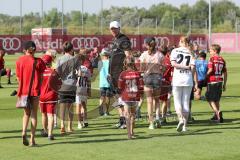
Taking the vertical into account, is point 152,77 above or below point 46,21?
below

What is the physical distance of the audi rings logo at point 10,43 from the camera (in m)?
59.4

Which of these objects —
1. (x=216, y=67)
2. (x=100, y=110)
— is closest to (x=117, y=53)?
(x=216, y=67)

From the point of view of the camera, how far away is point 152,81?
14.2 m

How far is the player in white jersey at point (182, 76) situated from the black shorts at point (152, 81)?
795mm

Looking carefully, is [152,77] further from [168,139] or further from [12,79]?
[12,79]

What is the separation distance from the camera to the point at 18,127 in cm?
1457

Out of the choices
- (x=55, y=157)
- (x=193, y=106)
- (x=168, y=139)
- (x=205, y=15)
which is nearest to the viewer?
(x=55, y=157)

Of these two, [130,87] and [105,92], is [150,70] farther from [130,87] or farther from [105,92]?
[105,92]

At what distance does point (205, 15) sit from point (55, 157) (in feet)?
457

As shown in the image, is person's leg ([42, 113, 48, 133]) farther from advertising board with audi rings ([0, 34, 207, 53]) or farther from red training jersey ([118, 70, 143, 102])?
advertising board with audi rings ([0, 34, 207, 53])

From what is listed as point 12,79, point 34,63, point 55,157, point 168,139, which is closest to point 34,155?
point 55,157

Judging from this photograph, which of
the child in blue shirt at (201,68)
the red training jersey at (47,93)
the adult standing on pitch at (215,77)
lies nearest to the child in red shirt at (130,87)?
the red training jersey at (47,93)

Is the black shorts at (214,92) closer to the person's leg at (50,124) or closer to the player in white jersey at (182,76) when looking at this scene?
the player in white jersey at (182,76)

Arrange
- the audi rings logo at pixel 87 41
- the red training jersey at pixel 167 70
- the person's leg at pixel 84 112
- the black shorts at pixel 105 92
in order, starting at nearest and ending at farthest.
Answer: the person's leg at pixel 84 112
the red training jersey at pixel 167 70
the black shorts at pixel 105 92
the audi rings logo at pixel 87 41
